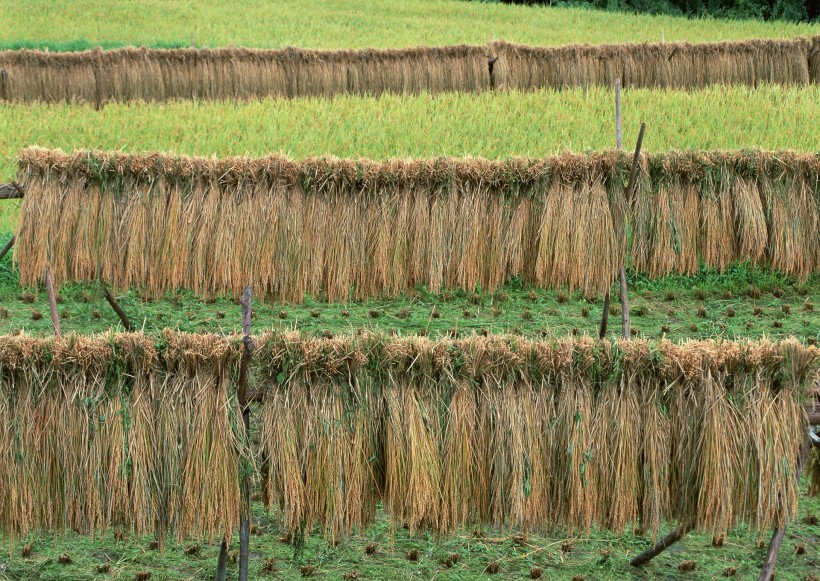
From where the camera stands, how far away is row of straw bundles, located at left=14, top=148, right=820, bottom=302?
6.31 m

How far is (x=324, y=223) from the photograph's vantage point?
6.39 meters

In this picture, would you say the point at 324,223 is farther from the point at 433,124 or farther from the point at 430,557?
the point at 433,124

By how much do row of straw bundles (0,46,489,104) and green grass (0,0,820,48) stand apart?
3446mm

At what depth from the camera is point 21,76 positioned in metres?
12.2

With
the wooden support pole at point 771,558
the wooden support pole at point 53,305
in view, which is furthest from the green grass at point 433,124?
the wooden support pole at point 771,558

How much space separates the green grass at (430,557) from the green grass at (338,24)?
1186cm

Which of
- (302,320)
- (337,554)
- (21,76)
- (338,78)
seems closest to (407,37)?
(338,78)

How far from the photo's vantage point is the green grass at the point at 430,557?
4.49m

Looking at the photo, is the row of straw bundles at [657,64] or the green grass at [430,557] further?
the row of straw bundles at [657,64]

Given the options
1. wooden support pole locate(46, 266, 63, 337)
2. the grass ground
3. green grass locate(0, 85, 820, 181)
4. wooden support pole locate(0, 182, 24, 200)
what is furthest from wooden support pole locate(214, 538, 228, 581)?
green grass locate(0, 85, 820, 181)

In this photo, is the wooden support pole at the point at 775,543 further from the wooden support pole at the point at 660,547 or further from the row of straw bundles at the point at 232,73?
the row of straw bundles at the point at 232,73

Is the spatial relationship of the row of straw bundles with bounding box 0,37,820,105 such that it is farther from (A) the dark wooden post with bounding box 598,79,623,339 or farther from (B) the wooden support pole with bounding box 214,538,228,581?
(B) the wooden support pole with bounding box 214,538,228,581

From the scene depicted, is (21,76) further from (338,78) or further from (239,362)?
(239,362)

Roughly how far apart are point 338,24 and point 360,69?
679 centimetres
